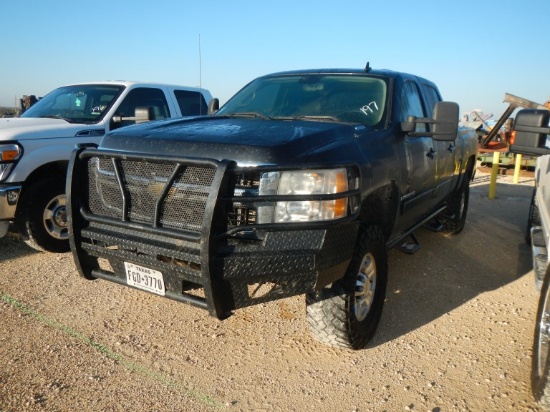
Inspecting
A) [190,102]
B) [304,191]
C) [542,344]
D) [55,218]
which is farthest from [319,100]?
[190,102]

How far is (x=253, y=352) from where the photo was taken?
10.6ft

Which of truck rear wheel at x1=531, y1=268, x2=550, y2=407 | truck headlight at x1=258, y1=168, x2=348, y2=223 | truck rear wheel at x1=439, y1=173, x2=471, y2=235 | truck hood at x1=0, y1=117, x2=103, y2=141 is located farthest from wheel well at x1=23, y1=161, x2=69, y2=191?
truck rear wheel at x1=439, y1=173, x2=471, y2=235

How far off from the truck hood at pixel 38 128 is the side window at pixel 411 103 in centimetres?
361

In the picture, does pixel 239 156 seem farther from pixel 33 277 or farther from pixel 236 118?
pixel 33 277

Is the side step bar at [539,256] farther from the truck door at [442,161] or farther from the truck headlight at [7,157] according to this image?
the truck headlight at [7,157]

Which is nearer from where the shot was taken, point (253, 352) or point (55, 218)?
point (253, 352)

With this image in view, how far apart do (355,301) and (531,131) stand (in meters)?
1.64

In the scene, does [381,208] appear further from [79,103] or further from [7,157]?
[79,103]

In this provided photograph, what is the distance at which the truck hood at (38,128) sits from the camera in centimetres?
465

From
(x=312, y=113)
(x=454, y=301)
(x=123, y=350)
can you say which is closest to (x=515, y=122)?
(x=312, y=113)

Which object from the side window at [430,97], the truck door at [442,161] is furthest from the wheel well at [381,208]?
the side window at [430,97]

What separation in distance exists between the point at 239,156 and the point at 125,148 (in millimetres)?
926

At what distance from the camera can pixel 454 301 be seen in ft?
13.6

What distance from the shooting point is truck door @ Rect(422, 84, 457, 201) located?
4.84 meters
